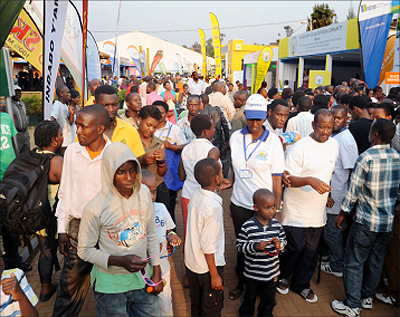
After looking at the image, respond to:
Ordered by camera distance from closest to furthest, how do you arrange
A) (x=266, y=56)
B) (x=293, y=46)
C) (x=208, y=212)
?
(x=208, y=212) < (x=266, y=56) < (x=293, y=46)

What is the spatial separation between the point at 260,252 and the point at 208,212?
73 cm

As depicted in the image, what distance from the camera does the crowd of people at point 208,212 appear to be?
2271 mm

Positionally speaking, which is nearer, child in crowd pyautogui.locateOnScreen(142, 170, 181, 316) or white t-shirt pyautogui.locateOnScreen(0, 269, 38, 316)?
white t-shirt pyautogui.locateOnScreen(0, 269, 38, 316)

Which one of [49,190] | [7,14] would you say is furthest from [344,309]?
[7,14]

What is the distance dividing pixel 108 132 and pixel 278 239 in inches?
80.5

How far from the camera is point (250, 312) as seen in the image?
A: 3215mm

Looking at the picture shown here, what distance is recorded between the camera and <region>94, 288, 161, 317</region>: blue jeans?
2.27 meters

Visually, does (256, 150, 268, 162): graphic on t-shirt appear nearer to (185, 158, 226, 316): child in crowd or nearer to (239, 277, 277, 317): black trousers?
(185, 158, 226, 316): child in crowd

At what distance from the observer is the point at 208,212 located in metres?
2.67

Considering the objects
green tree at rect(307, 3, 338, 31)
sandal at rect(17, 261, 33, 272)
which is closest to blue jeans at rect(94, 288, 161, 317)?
sandal at rect(17, 261, 33, 272)

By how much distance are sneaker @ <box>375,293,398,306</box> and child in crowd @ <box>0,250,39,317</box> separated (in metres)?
3.56

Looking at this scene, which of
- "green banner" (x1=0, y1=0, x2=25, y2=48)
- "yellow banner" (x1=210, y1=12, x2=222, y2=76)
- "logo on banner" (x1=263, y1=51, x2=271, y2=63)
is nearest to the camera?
"green banner" (x1=0, y1=0, x2=25, y2=48)

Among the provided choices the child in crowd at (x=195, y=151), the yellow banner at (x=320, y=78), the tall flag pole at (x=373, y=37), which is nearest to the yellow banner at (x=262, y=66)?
the tall flag pole at (x=373, y=37)

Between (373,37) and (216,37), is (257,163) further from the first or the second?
(216,37)
